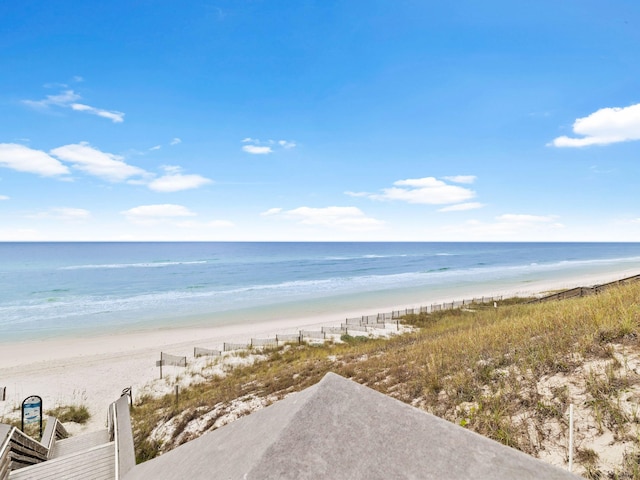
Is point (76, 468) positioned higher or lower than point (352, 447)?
lower

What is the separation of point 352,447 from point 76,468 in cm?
753

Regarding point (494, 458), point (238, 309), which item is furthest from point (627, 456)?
point (238, 309)

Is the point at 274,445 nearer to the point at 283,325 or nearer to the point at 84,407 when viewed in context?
the point at 84,407

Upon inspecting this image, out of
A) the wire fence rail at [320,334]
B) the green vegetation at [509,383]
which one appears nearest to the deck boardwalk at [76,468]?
the green vegetation at [509,383]

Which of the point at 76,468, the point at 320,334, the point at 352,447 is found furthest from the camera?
the point at 320,334

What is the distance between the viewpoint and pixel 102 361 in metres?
22.2

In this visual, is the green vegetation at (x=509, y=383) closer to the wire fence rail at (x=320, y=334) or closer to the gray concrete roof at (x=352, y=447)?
the gray concrete roof at (x=352, y=447)

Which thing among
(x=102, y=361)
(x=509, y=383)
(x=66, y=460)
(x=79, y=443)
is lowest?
(x=102, y=361)

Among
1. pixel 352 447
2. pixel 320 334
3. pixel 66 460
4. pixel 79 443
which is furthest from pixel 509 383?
pixel 320 334

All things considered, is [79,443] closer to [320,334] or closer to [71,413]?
[71,413]

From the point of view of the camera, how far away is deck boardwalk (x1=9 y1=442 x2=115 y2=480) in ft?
21.1

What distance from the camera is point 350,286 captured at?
2141 inches

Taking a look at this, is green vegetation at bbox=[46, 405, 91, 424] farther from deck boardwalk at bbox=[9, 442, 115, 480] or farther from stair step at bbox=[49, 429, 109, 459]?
deck boardwalk at bbox=[9, 442, 115, 480]

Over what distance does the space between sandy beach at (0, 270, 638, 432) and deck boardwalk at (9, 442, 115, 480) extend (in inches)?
268
